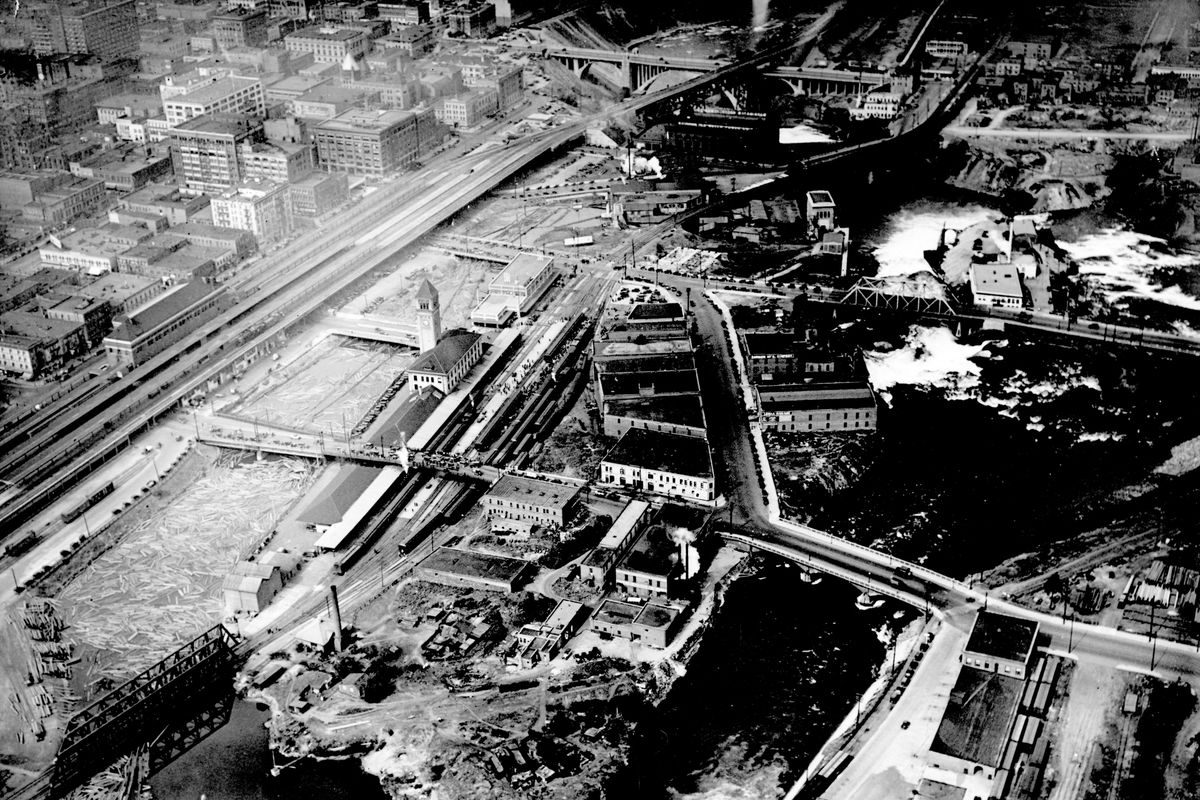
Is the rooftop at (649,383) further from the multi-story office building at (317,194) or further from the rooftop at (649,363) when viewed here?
the multi-story office building at (317,194)

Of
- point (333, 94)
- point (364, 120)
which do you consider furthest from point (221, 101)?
point (364, 120)

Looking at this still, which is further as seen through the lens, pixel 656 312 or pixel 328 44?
pixel 328 44

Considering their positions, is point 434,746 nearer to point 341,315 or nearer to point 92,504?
point 92,504

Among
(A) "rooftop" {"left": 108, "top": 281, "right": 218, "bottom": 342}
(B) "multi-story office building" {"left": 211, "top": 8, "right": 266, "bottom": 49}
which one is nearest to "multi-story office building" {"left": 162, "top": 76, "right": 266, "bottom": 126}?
(B) "multi-story office building" {"left": 211, "top": 8, "right": 266, "bottom": 49}

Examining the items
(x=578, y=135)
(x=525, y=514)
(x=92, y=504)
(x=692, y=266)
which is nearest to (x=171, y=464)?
(x=92, y=504)

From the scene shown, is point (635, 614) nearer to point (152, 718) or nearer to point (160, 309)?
point (152, 718)
